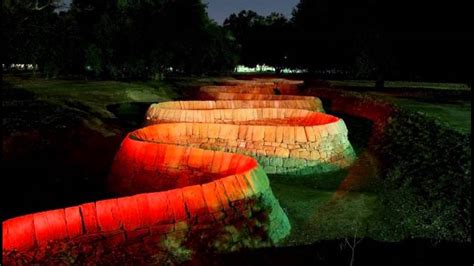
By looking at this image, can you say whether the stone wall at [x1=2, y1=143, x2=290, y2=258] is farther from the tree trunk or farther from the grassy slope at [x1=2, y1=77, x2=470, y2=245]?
the tree trunk

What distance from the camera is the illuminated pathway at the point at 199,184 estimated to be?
5.61m

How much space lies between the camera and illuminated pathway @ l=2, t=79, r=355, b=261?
5.61 metres

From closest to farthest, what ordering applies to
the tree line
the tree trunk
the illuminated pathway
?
the illuminated pathway → the tree line → the tree trunk

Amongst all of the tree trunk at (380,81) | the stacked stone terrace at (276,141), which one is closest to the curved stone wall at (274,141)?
the stacked stone terrace at (276,141)

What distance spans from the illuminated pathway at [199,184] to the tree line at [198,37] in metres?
A: 7.43

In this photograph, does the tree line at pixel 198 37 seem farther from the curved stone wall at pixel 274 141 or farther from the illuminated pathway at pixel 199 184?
the curved stone wall at pixel 274 141

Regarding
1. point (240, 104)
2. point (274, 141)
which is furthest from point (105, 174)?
point (240, 104)

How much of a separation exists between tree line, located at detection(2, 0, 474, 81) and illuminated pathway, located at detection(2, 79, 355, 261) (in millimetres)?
7427

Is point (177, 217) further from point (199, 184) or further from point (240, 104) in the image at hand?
point (240, 104)

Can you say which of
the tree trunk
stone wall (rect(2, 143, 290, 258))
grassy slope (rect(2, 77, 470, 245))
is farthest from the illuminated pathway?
the tree trunk

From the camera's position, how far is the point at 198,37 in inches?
1475

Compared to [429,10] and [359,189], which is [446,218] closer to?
[359,189]

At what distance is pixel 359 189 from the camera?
10.0 m

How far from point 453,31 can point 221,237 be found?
18.6 metres
